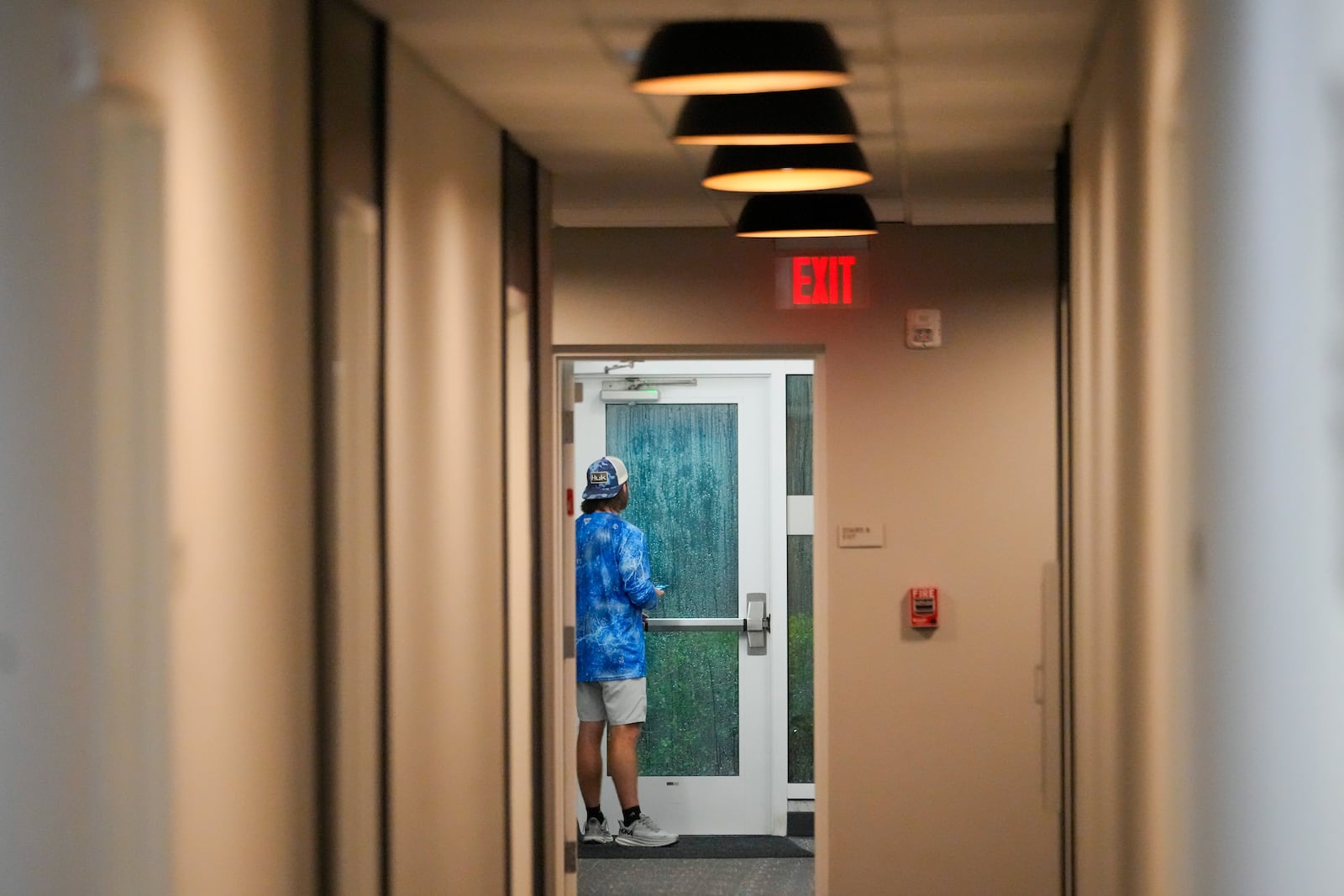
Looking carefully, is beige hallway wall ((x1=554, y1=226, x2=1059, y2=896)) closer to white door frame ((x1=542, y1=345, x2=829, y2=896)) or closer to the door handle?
white door frame ((x1=542, y1=345, x2=829, y2=896))

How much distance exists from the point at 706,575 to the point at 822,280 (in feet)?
7.12

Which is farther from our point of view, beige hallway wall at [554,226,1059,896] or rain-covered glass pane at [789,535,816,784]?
rain-covered glass pane at [789,535,816,784]

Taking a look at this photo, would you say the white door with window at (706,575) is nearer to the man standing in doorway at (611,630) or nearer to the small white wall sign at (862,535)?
the man standing in doorway at (611,630)

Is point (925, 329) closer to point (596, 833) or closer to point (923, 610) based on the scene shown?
point (923, 610)

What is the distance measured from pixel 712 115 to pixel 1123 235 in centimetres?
99

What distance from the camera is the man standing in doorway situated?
24.2 ft

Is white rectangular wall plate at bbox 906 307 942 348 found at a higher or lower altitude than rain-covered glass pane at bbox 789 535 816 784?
higher

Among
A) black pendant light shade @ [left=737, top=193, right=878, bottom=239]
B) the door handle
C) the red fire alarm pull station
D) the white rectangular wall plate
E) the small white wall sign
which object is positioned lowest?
→ the door handle

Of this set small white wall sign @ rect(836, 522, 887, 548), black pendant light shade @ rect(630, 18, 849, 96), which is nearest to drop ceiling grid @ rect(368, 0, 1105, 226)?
black pendant light shade @ rect(630, 18, 849, 96)

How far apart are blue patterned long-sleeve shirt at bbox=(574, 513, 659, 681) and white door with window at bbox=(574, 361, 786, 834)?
21.1 inches

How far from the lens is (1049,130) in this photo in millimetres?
4688

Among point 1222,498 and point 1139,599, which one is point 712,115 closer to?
point 1139,599

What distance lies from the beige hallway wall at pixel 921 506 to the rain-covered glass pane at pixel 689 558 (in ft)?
5.27

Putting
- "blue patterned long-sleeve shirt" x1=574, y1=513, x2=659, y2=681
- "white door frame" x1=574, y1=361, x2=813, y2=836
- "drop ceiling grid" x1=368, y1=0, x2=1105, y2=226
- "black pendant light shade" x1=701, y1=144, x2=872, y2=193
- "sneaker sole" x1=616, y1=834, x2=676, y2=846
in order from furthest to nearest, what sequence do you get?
"white door frame" x1=574, y1=361, x2=813, y2=836 < "sneaker sole" x1=616, y1=834, x2=676, y2=846 < "blue patterned long-sleeve shirt" x1=574, y1=513, x2=659, y2=681 < "black pendant light shade" x1=701, y1=144, x2=872, y2=193 < "drop ceiling grid" x1=368, y1=0, x2=1105, y2=226
